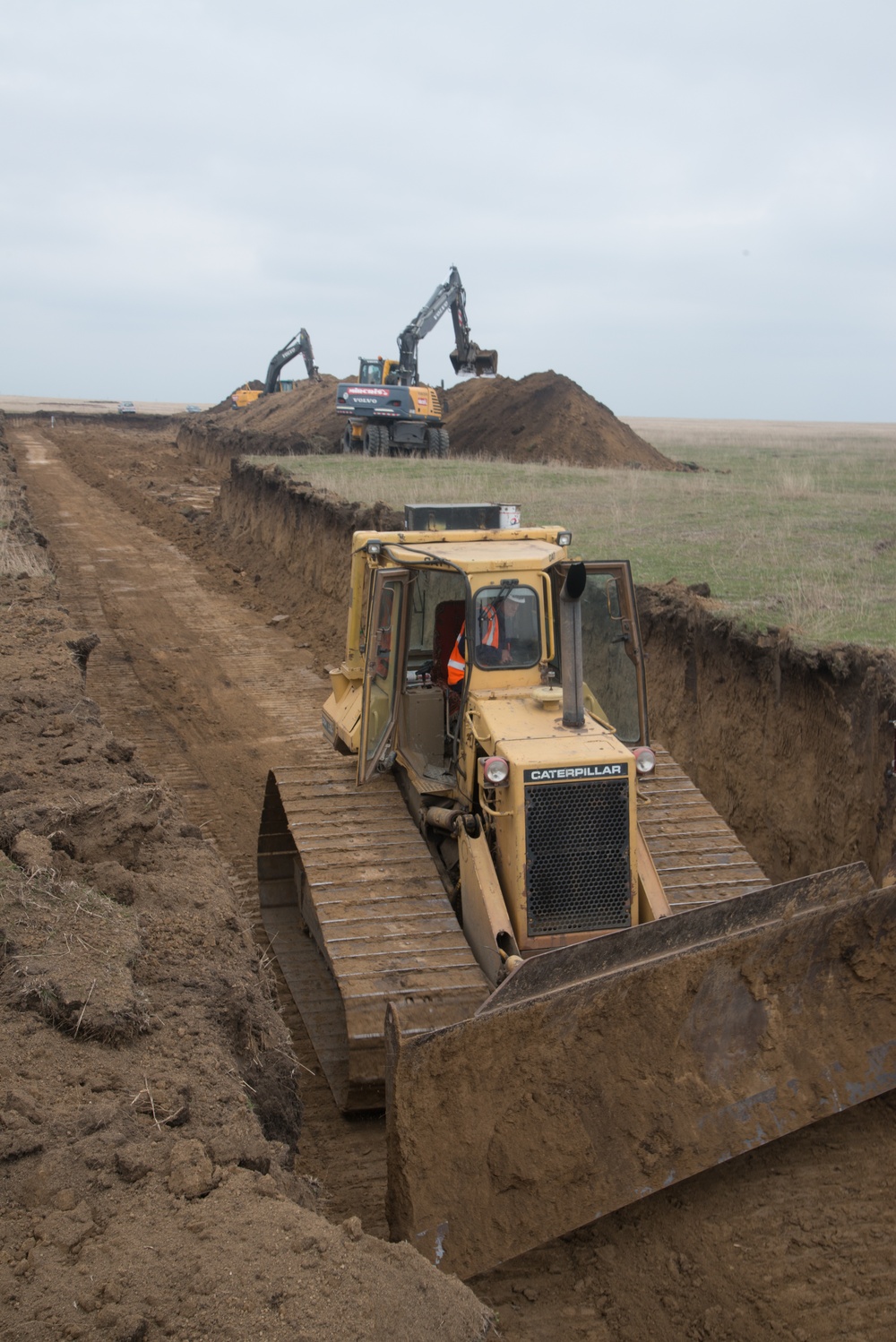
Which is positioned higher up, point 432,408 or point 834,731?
point 432,408

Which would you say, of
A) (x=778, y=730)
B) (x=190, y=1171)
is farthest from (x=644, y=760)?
(x=778, y=730)

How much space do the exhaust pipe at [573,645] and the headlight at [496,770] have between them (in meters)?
0.51

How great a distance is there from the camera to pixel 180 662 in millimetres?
15109

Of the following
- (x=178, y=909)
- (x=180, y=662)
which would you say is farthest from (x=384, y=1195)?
(x=180, y=662)

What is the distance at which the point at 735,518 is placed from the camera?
1702 centimetres

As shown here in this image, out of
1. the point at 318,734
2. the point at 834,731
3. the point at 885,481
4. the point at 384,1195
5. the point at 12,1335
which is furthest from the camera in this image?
the point at 885,481

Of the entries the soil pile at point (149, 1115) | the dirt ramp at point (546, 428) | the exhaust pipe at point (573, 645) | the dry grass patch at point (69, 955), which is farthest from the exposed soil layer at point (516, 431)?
the dry grass patch at point (69, 955)

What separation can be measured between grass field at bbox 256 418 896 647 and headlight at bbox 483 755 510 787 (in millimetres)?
4471

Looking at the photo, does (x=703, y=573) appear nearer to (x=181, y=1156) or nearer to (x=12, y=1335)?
(x=181, y=1156)

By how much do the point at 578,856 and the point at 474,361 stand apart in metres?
32.9

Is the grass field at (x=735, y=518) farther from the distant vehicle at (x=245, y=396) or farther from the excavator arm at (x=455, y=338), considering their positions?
the distant vehicle at (x=245, y=396)

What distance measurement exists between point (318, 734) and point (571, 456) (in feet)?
75.7

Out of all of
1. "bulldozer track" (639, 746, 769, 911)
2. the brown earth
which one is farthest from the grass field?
"bulldozer track" (639, 746, 769, 911)

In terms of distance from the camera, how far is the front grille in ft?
19.2
